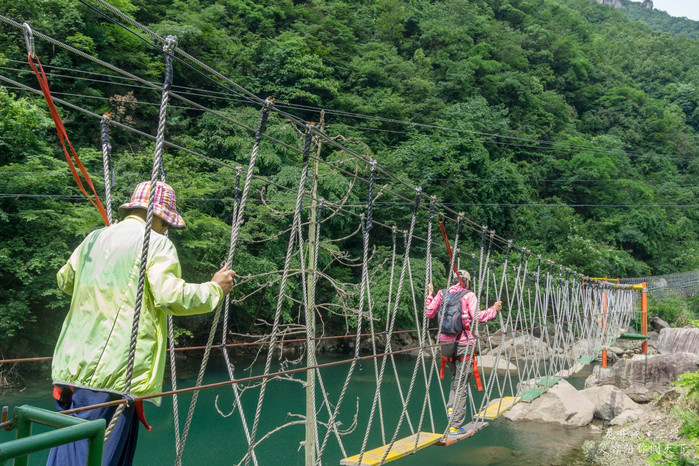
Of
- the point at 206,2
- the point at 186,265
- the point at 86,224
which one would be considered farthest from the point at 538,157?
the point at 86,224

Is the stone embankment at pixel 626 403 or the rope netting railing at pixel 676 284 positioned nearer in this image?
the stone embankment at pixel 626 403

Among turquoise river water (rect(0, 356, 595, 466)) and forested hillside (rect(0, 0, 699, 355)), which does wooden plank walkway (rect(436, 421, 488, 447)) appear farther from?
turquoise river water (rect(0, 356, 595, 466))

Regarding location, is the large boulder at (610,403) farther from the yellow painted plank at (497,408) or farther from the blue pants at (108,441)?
the blue pants at (108,441)

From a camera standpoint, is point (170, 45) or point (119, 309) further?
point (170, 45)

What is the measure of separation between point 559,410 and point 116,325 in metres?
8.12

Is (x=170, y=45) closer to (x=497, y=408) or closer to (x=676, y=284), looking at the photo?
(x=497, y=408)

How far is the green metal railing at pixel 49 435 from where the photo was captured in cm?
63

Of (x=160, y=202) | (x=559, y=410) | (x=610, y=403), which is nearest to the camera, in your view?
(x=160, y=202)

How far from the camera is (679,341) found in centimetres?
1008

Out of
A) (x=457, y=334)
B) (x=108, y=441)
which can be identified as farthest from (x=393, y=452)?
(x=108, y=441)

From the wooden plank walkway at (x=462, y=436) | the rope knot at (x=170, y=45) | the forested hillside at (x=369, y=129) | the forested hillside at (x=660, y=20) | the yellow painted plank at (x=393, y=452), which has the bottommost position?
the wooden plank walkway at (x=462, y=436)

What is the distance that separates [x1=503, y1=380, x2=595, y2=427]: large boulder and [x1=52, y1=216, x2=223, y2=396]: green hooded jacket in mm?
7351

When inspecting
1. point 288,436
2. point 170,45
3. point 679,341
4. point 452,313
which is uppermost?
point 170,45

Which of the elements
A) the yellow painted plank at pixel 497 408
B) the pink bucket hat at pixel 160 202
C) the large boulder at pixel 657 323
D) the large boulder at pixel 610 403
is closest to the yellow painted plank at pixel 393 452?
the yellow painted plank at pixel 497 408
